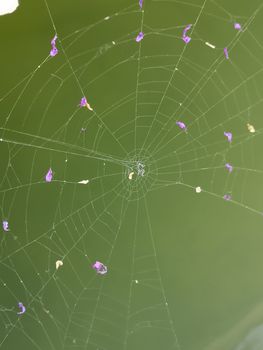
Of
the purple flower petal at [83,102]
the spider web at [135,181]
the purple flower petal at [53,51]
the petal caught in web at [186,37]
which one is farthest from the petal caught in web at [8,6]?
the petal caught in web at [186,37]

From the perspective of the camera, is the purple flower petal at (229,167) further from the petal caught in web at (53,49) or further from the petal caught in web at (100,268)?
the petal caught in web at (53,49)

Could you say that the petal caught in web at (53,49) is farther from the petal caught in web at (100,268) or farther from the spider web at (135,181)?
the petal caught in web at (100,268)

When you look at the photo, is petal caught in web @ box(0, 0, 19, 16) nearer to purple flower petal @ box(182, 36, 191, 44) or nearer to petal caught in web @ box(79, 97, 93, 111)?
petal caught in web @ box(79, 97, 93, 111)

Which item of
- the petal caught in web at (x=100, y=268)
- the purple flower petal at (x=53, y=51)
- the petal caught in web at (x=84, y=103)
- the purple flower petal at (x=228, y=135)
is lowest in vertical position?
the petal caught in web at (x=100, y=268)

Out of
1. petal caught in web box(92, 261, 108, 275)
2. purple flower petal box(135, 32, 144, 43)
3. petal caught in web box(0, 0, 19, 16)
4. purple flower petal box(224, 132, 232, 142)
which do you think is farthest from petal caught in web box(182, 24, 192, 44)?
petal caught in web box(92, 261, 108, 275)

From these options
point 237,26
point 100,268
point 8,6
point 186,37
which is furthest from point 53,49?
point 100,268

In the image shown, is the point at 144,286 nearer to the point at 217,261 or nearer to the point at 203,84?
the point at 217,261

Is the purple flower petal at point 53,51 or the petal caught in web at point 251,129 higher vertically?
the purple flower petal at point 53,51
